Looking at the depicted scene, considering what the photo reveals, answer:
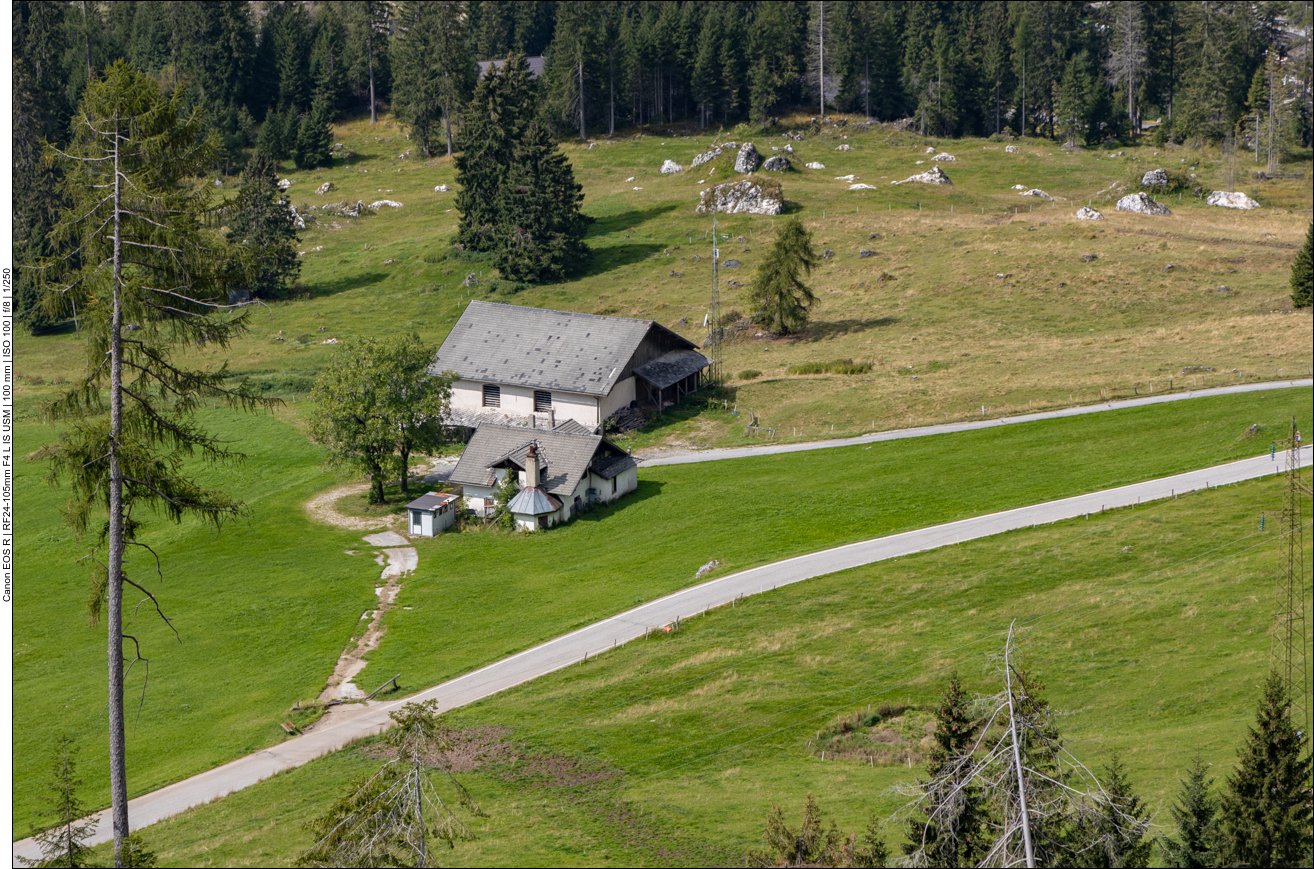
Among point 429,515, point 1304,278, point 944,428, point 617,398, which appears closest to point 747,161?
point 1304,278

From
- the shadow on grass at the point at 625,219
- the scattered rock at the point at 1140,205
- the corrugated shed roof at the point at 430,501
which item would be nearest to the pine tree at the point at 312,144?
the shadow on grass at the point at 625,219

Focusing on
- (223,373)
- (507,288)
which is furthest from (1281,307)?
(223,373)

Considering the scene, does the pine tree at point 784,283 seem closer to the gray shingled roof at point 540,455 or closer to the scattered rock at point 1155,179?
the gray shingled roof at point 540,455

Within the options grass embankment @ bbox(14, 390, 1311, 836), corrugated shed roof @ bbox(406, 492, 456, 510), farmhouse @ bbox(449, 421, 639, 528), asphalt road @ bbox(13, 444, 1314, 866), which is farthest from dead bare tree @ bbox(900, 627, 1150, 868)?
corrugated shed roof @ bbox(406, 492, 456, 510)

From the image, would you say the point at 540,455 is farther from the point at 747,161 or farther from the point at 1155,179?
the point at 1155,179

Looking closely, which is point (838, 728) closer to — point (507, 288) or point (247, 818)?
point (247, 818)

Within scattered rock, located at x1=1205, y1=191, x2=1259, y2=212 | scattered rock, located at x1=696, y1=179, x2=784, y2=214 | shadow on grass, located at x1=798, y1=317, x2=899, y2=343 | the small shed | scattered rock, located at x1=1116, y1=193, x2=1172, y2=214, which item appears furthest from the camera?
scattered rock, located at x1=696, y1=179, x2=784, y2=214

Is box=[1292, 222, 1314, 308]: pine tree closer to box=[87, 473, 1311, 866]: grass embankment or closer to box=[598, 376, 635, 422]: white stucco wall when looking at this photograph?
box=[87, 473, 1311, 866]: grass embankment
